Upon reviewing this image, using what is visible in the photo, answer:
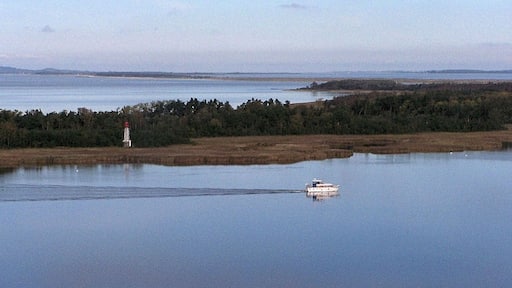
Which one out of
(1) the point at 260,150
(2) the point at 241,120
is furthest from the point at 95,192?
(2) the point at 241,120

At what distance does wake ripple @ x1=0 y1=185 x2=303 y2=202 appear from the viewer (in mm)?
21656

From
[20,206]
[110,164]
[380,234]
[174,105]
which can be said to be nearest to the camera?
[380,234]

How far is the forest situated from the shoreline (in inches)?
32.9

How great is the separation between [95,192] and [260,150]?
28.9ft

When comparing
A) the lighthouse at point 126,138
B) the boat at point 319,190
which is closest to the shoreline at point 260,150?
the lighthouse at point 126,138

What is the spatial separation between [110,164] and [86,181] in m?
3.23

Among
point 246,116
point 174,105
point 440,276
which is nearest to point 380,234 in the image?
point 440,276

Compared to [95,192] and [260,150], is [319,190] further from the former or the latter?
[260,150]

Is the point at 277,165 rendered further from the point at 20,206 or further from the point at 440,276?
the point at 440,276

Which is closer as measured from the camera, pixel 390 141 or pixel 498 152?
pixel 498 152

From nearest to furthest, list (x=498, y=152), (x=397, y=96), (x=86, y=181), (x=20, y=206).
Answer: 1. (x=20, y=206)
2. (x=86, y=181)
3. (x=498, y=152)
4. (x=397, y=96)

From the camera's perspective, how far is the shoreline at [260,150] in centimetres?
2756

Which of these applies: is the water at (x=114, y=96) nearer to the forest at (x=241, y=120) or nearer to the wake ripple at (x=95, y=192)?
the forest at (x=241, y=120)

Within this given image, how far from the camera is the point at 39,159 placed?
2742 cm
